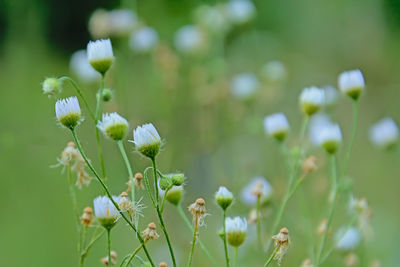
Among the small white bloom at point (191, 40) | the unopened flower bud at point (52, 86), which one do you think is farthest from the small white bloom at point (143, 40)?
the unopened flower bud at point (52, 86)

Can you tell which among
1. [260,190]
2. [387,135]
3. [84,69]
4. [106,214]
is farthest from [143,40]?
[106,214]

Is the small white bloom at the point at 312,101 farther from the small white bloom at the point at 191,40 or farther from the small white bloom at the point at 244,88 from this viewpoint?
the small white bloom at the point at 191,40

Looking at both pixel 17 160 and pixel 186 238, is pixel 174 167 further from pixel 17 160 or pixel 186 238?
pixel 17 160

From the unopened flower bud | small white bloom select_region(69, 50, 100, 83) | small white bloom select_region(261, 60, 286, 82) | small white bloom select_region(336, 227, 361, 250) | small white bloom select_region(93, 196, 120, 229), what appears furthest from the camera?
small white bloom select_region(261, 60, 286, 82)

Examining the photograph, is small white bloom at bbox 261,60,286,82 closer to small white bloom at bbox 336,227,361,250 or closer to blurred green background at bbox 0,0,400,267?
blurred green background at bbox 0,0,400,267

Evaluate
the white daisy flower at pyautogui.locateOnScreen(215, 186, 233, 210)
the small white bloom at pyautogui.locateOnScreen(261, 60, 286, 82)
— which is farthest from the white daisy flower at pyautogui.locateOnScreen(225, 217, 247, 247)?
the small white bloom at pyautogui.locateOnScreen(261, 60, 286, 82)

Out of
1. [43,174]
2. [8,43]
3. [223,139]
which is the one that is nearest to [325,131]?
[223,139]
